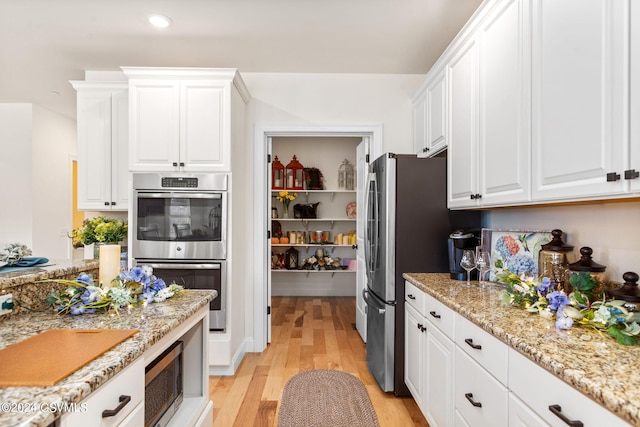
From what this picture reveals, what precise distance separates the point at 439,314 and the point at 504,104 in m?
1.11

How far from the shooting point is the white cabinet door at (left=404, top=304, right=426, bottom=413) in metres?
2.05

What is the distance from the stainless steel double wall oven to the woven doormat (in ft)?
2.49

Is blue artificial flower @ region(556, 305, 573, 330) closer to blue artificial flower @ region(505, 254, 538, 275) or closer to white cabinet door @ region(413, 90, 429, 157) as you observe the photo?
blue artificial flower @ region(505, 254, 538, 275)

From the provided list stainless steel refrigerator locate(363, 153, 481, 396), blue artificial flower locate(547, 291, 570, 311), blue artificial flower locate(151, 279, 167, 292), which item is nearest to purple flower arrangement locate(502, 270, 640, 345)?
blue artificial flower locate(547, 291, 570, 311)

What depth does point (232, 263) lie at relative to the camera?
2805 mm

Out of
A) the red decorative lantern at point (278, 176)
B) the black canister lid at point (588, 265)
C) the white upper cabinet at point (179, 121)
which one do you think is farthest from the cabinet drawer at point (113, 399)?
the red decorative lantern at point (278, 176)

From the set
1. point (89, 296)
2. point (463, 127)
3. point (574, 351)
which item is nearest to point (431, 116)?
point (463, 127)

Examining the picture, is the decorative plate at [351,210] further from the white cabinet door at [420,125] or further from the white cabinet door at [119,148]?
the white cabinet door at [119,148]

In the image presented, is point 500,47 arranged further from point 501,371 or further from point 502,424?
point 502,424

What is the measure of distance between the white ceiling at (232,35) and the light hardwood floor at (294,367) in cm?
262

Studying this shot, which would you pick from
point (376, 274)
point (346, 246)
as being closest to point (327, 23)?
point (376, 274)

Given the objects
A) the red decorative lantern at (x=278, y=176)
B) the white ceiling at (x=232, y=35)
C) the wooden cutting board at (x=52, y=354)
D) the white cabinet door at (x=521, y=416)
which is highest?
the white ceiling at (x=232, y=35)

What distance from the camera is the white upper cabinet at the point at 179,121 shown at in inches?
108

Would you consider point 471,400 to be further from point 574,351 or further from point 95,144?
point 95,144
